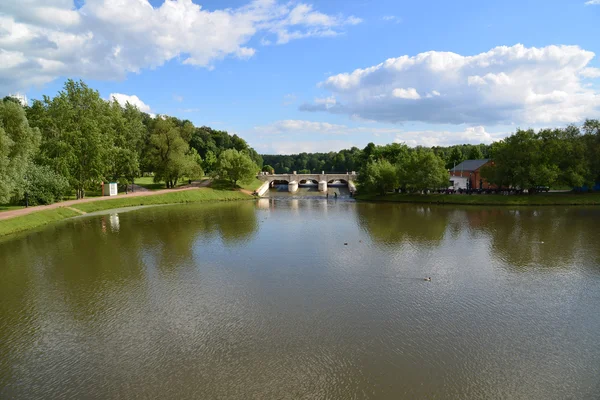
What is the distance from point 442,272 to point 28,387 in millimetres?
22138

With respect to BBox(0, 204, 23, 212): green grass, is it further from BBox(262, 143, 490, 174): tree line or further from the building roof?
the building roof

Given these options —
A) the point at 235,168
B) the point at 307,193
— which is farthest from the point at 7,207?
the point at 307,193

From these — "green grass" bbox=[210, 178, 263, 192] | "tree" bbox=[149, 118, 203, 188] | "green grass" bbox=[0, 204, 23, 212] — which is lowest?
"green grass" bbox=[0, 204, 23, 212]

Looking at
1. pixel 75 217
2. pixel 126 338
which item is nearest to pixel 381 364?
pixel 126 338

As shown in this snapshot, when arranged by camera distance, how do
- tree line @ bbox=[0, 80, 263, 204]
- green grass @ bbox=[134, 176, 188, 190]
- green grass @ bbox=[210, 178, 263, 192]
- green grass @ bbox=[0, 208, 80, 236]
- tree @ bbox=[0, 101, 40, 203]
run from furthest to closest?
green grass @ bbox=[210, 178, 263, 192]
green grass @ bbox=[134, 176, 188, 190]
tree line @ bbox=[0, 80, 263, 204]
green grass @ bbox=[0, 208, 80, 236]
tree @ bbox=[0, 101, 40, 203]

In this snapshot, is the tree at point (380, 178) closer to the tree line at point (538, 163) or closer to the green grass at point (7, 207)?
the tree line at point (538, 163)

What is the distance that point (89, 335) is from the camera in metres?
15.9

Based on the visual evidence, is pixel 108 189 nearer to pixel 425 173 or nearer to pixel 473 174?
pixel 425 173

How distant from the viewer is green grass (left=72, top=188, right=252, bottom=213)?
193ft

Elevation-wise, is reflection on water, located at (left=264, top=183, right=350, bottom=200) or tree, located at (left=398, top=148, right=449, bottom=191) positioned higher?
tree, located at (left=398, top=148, right=449, bottom=191)

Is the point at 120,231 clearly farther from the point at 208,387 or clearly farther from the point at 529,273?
the point at 529,273

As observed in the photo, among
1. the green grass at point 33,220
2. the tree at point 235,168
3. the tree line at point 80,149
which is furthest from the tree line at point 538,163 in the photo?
the green grass at point 33,220

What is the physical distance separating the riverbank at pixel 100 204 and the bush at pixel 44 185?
5.82ft

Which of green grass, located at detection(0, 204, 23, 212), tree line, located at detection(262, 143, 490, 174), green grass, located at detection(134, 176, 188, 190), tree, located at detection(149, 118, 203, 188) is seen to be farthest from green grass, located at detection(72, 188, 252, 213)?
tree line, located at detection(262, 143, 490, 174)
